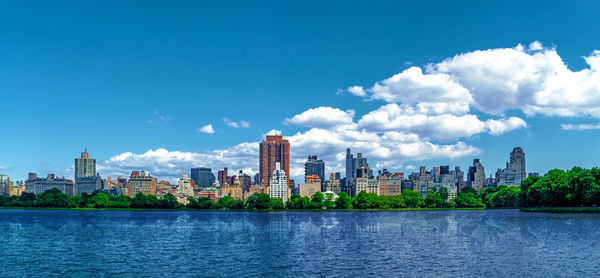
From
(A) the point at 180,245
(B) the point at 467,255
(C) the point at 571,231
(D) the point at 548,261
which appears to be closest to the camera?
(D) the point at 548,261

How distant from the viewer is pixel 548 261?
56531 mm

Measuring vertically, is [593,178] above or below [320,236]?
above

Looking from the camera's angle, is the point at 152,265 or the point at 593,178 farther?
the point at 593,178

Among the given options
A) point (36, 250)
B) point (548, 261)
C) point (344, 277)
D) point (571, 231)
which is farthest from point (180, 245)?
point (571, 231)

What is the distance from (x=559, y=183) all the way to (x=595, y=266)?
122525 mm

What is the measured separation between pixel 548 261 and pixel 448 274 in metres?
14.2

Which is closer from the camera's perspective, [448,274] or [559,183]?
[448,274]

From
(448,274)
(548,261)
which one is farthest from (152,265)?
(548,261)

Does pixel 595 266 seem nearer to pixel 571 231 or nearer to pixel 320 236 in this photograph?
pixel 571 231

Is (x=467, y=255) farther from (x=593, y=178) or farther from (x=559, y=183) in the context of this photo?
(x=559, y=183)

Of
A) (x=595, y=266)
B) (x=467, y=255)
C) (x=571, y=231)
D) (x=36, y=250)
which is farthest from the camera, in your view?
(x=571, y=231)

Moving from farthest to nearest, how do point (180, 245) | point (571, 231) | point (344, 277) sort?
point (571, 231) → point (180, 245) → point (344, 277)

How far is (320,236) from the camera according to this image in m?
90.8

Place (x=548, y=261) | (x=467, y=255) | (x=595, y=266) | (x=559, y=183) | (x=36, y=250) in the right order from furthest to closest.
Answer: (x=559, y=183)
(x=36, y=250)
(x=467, y=255)
(x=548, y=261)
(x=595, y=266)
